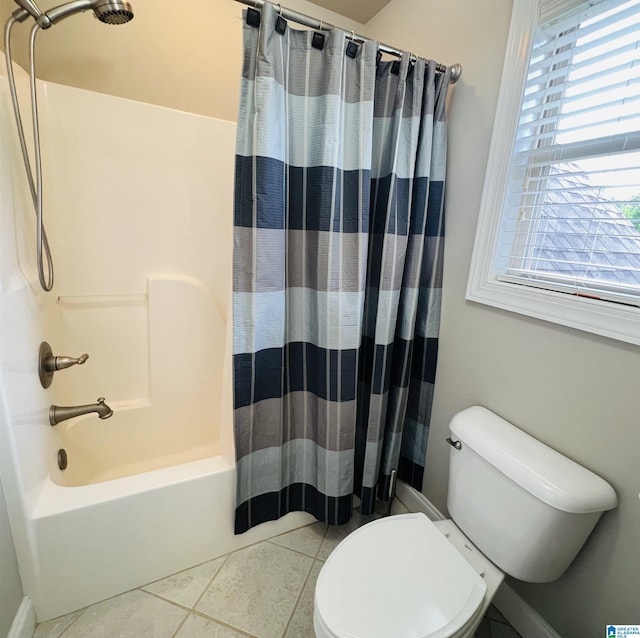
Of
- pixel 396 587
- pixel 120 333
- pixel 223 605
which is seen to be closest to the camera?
pixel 396 587

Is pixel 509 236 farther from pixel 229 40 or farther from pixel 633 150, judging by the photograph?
pixel 229 40

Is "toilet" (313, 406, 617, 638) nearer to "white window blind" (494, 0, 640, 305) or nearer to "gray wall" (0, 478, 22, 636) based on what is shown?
"white window blind" (494, 0, 640, 305)

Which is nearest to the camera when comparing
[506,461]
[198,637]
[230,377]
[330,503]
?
[506,461]

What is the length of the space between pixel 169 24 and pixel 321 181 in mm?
1114

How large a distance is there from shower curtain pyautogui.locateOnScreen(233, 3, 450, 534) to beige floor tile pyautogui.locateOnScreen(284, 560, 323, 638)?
0.24m

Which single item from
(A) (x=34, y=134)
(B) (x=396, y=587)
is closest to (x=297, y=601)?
(B) (x=396, y=587)

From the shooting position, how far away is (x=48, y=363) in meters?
1.16

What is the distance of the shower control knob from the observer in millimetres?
1128

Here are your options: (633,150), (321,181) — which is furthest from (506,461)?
(321,181)

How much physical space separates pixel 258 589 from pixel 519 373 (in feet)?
4.01

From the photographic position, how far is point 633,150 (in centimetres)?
82

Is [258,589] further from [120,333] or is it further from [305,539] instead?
[120,333]

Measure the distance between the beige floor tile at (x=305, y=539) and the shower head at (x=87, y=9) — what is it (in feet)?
6.36

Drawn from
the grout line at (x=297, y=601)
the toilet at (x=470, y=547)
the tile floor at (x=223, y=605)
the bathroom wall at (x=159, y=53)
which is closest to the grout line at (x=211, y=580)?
the tile floor at (x=223, y=605)
